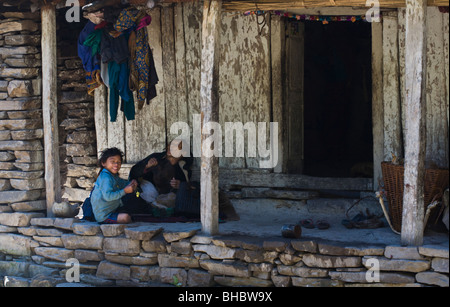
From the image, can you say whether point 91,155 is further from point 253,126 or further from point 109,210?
point 253,126

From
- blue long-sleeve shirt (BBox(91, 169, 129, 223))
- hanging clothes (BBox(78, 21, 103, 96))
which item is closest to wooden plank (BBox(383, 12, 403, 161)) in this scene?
blue long-sleeve shirt (BBox(91, 169, 129, 223))

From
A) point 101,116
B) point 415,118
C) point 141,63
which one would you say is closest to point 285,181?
point 141,63

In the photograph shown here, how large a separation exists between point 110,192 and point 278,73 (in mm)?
2547

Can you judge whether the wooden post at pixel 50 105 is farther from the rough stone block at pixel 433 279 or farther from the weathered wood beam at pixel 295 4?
the rough stone block at pixel 433 279

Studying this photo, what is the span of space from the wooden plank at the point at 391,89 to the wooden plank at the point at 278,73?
4.20 ft

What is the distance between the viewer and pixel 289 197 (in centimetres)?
831

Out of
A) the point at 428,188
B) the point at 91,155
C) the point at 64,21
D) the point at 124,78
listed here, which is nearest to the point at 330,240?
the point at 428,188

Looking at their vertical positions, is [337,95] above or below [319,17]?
below

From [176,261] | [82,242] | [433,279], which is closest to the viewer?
[433,279]

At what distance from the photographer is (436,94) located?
752 cm

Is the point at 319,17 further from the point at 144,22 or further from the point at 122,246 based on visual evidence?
the point at 122,246

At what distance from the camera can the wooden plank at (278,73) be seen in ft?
27.1

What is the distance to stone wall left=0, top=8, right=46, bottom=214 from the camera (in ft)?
28.0

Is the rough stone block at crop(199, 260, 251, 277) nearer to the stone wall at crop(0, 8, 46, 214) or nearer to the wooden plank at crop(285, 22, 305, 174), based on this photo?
the wooden plank at crop(285, 22, 305, 174)
